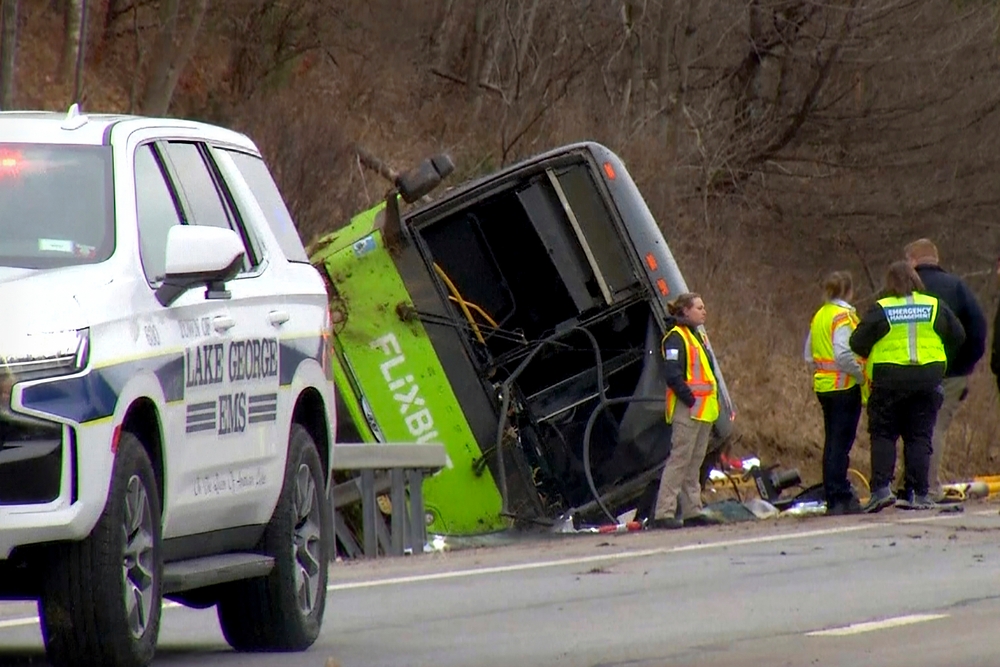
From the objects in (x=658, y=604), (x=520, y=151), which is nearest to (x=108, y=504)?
(x=658, y=604)

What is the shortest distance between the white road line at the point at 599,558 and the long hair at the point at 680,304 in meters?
1.75

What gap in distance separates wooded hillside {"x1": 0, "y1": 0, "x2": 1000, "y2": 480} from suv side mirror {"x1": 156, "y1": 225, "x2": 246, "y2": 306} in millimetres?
16154

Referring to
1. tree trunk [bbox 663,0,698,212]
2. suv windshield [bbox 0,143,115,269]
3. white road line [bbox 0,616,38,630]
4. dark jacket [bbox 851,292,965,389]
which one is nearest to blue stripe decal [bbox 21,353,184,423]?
suv windshield [bbox 0,143,115,269]

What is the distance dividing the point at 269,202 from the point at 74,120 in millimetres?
1222

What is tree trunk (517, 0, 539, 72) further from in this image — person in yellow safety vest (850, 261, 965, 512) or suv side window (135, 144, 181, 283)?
suv side window (135, 144, 181, 283)

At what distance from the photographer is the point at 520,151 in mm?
24406

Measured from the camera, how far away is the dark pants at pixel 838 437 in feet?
50.4

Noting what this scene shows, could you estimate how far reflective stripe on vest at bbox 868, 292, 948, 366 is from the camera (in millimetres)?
15141

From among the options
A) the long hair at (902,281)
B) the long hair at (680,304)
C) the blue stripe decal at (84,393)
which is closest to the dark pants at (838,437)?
the long hair at (902,281)

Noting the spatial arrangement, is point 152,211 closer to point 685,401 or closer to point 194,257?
point 194,257

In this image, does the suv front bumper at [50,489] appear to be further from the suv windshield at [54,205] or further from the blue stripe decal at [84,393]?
the suv windshield at [54,205]

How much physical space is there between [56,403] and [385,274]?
8943 mm

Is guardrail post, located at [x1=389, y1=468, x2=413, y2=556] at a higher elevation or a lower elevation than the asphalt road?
higher

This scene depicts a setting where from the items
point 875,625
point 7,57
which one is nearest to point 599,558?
point 875,625
